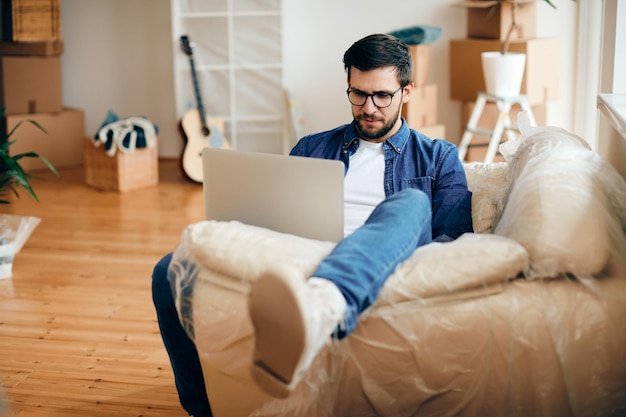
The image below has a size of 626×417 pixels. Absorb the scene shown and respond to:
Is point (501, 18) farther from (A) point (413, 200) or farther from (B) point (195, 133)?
(A) point (413, 200)

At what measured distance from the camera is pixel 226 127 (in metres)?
5.20

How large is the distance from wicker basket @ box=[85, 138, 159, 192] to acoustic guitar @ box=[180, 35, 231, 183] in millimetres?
191

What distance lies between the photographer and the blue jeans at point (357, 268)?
1.57 meters

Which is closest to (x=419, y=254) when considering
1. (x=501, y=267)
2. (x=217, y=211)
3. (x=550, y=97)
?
(x=501, y=267)

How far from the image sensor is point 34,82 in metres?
5.12

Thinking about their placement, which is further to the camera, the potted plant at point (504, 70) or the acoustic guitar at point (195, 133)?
the acoustic guitar at point (195, 133)

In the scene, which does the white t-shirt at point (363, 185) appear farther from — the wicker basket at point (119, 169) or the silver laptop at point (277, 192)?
the wicker basket at point (119, 169)

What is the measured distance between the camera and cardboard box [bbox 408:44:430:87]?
4637 millimetres

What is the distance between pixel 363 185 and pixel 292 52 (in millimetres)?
3275

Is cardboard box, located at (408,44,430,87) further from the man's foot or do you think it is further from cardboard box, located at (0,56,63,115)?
the man's foot

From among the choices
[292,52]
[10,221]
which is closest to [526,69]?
[292,52]

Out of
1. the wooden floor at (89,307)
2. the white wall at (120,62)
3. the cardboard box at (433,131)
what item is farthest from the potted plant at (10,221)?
the white wall at (120,62)

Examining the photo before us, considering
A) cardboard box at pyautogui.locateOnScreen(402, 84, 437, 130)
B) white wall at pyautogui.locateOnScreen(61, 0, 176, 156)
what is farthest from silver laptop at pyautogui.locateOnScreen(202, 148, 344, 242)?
white wall at pyautogui.locateOnScreen(61, 0, 176, 156)

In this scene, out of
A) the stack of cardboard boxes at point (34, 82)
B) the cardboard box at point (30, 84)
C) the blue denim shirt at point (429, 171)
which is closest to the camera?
the blue denim shirt at point (429, 171)
